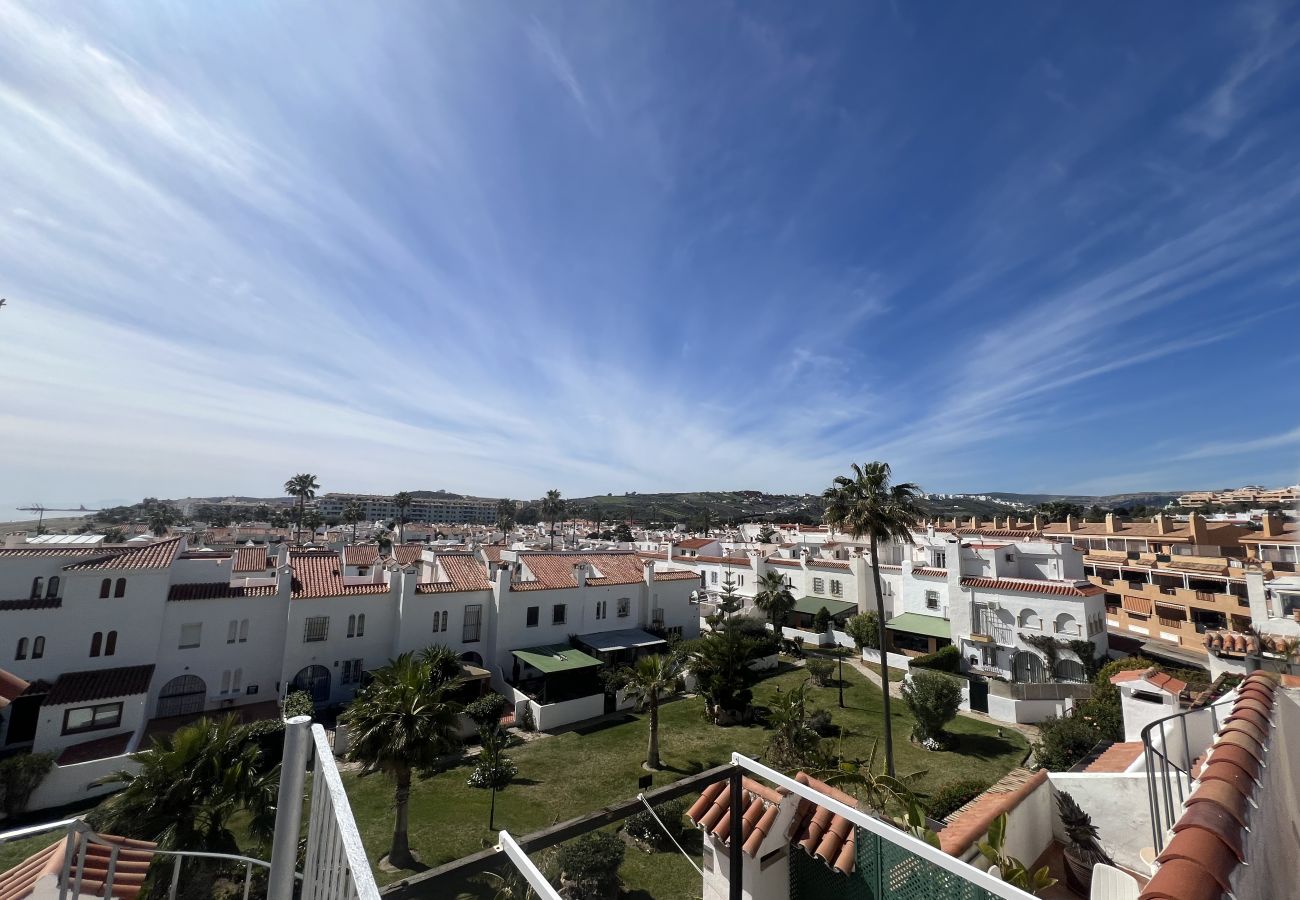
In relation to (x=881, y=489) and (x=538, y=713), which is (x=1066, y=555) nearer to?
(x=881, y=489)

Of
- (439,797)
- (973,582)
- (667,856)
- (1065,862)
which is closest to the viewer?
(1065,862)

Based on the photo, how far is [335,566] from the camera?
3203cm

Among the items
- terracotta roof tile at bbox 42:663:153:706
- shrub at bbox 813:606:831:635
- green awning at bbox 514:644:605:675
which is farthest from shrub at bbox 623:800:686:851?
shrub at bbox 813:606:831:635

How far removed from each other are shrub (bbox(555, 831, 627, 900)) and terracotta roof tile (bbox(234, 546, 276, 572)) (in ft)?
109

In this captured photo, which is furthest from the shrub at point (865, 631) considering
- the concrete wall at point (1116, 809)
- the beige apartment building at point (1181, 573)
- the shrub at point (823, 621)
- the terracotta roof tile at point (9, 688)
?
the terracotta roof tile at point (9, 688)

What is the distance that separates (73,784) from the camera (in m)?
18.7

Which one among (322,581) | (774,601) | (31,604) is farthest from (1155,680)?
(31,604)

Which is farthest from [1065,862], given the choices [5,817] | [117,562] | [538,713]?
[117,562]

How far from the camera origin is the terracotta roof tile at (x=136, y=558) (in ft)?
77.5

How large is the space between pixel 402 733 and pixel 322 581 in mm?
18747

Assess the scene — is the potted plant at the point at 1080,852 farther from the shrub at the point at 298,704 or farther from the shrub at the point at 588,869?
the shrub at the point at 298,704

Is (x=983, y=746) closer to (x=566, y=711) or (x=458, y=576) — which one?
(x=566, y=711)

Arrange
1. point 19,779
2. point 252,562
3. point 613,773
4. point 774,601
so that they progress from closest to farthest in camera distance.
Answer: point 19,779
point 613,773
point 252,562
point 774,601

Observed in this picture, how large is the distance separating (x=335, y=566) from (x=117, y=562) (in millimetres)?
9536
